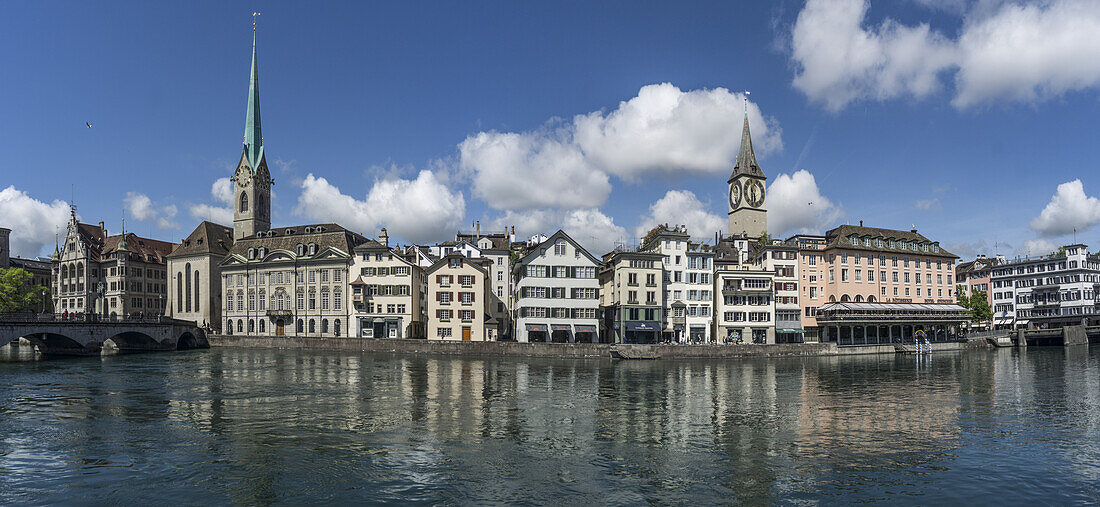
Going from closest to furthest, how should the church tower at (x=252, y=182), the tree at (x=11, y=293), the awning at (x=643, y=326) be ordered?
1. the awning at (x=643, y=326)
2. the tree at (x=11, y=293)
3. the church tower at (x=252, y=182)

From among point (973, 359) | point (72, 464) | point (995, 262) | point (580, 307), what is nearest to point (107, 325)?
point (580, 307)

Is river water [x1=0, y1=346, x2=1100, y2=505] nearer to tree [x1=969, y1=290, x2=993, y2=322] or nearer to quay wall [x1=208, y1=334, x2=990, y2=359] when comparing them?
quay wall [x1=208, y1=334, x2=990, y2=359]

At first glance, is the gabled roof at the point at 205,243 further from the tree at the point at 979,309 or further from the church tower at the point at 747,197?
the tree at the point at 979,309

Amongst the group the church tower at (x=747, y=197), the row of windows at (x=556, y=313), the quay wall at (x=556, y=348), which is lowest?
the quay wall at (x=556, y=348)

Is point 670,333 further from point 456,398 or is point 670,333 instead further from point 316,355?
point 456,398

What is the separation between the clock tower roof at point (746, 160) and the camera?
153 m

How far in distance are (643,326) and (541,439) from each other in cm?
6005

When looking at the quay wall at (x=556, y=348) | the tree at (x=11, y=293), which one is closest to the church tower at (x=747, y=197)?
the quay wall at (x=556, y=348)

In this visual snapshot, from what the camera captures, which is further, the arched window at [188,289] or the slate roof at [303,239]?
the arched window at [188,289]

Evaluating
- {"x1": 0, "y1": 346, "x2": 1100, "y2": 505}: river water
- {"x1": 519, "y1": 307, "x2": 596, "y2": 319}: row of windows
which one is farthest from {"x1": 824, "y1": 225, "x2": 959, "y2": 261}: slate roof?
{"x1": 0, "y1": 346, "x2": 1100, "y2": 505}: river water

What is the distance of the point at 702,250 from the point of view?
9350 centimetres

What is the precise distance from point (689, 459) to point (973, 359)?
7211 cm

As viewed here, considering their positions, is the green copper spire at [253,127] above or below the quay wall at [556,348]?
above

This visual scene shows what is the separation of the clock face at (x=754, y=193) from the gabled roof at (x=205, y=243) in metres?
109
